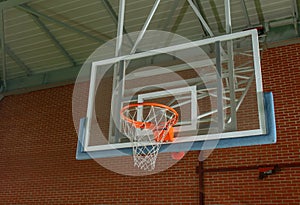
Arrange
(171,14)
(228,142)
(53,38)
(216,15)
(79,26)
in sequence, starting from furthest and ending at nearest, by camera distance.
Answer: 1. (53,38)
2. (79,26)
3. (216,15)
4. (171,14)
5. (228,142)

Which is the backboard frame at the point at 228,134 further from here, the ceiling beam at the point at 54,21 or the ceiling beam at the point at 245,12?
the ceiling beam at the point at 54,21

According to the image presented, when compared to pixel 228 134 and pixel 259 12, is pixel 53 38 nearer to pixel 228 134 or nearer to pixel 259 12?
pixel 259 12

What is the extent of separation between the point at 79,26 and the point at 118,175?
336 centimetres

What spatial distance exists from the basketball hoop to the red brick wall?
8.41 ft

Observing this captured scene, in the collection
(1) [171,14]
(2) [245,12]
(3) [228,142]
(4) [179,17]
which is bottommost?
(3) [228,142]

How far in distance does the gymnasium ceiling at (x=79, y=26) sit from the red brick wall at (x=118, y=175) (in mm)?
433

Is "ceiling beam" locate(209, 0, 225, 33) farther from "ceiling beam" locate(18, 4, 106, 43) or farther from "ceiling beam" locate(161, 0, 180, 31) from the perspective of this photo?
"ceiling beam" locate(18, 4, 106, 43)

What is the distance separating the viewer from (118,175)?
25.5 feet

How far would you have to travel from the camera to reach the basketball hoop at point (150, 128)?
4.55 m

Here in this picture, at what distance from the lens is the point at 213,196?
6.73 metres

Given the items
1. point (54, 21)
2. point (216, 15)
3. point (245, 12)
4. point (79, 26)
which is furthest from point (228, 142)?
point (79, 26)

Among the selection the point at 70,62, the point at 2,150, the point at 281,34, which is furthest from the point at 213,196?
the point at 2,150

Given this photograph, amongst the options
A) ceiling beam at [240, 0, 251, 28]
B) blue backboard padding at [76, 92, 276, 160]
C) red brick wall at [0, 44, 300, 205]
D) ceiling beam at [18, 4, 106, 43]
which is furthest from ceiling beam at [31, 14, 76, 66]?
blue backboard padding at [76, 92, 276, 160]

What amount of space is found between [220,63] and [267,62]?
9.81ft
